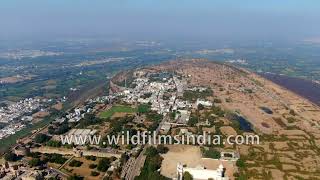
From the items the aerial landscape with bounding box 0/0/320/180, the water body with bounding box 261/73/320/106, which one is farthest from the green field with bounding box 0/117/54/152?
the water body with bounding box 261/73/320/106

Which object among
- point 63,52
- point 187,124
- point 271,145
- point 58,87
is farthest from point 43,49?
point 271,145

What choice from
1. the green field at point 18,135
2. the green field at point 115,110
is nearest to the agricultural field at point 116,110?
the green field at point 115,110

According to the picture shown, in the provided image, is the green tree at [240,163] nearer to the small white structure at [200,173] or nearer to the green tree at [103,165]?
the small white structure at [200,173]

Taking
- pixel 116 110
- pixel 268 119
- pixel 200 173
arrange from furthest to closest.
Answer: pixel 116 110 → pixel 268 119 → pixel 200 173

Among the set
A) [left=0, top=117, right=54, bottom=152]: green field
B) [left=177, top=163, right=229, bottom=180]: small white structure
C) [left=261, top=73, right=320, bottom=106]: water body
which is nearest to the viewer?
[left=177, top=163, right=229, bottom=180]: small white structure

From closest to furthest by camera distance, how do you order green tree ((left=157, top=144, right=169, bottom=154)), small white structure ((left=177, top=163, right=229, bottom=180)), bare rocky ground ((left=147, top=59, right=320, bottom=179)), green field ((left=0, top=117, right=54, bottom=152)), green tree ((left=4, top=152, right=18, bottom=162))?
small white structure ((left=177, top=163, right=229, bottom=180)) → bare rocky ground ((left=147, top=59, right=320, bottom=179)) → green tree ((left=4, top=152, right=18, bottom=162)) → green tree ((left=157, top=144, right=169, bottom=154)) → green field ((left=0, top=117, right=54, bottom=152))

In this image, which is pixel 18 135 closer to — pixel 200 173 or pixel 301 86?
pixel 200 173

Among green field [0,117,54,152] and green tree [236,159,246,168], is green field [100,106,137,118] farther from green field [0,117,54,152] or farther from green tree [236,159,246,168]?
green tree [236,159,246,168]

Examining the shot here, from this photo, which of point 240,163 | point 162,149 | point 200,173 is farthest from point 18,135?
point 240,163
